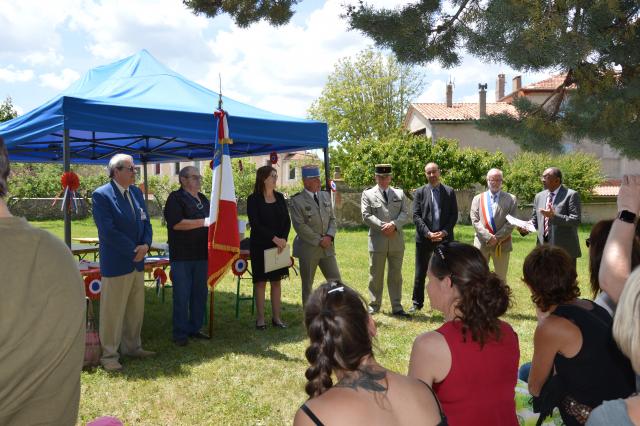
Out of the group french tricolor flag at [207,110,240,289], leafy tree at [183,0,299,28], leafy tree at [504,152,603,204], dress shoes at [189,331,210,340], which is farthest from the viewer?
leafy tree at [504,152,603,204]

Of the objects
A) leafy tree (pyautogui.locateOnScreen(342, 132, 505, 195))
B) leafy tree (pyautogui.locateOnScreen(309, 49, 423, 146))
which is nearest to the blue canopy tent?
leafy tree (pyautogui.locateOnScreen(342, 132, 505, 195))

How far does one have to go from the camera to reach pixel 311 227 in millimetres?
6570

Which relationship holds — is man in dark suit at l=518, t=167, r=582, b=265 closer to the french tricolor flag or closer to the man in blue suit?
the french tricolor flag

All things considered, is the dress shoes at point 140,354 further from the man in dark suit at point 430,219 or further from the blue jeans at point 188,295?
the man in dark suit at point 430,219

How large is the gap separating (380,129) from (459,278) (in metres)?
40.0

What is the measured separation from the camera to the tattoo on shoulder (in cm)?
158

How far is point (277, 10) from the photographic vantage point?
3604 millimetres

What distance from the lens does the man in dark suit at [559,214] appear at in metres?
6.75

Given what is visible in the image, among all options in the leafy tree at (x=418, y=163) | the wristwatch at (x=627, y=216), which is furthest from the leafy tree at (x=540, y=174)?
the wristwatch at (x=627, y=216)

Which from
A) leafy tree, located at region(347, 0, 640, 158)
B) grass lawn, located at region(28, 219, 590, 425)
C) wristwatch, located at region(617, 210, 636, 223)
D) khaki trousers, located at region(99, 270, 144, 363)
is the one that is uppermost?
leafy tree, located at region(347, 0, 640, 158)

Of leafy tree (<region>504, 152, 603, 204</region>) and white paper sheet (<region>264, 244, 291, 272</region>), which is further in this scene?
leafy tree (<region>504, 152, 603, 204</region>)

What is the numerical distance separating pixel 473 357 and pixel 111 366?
12.4 ft

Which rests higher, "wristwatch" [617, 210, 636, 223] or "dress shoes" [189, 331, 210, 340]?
"wristwatch" [617, 210, 636, 223]

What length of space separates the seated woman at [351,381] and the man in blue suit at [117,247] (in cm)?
365
